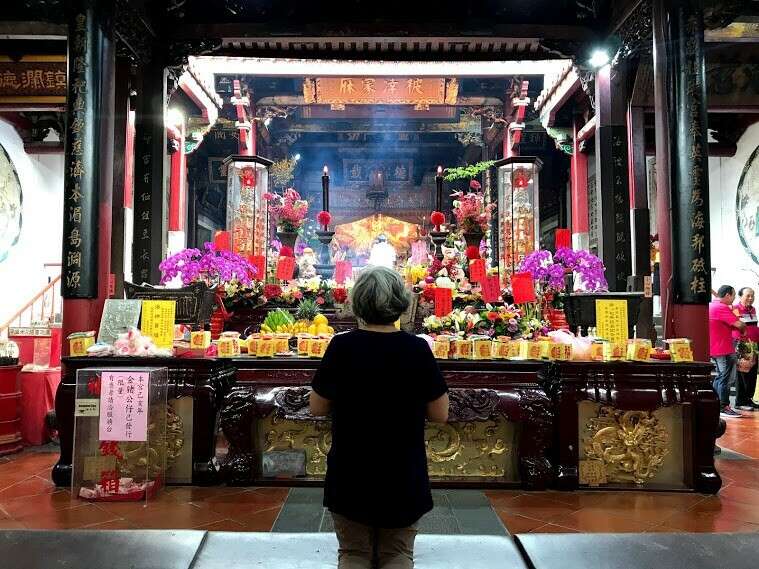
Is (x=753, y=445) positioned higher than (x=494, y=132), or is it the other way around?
(x=494, y=132)

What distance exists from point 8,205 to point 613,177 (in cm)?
891

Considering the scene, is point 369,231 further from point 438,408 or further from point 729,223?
point 438,408

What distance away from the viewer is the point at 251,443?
3.65 metres

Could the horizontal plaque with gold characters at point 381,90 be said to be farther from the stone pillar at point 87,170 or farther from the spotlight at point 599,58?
the stone pillar at point 87,170

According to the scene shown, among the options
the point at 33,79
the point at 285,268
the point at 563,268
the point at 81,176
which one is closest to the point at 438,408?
the point at 563,268

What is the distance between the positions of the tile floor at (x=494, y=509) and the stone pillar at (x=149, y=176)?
2.93 meters

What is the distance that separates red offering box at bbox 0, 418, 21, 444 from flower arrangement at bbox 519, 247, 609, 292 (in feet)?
15.3

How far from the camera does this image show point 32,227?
902 cm

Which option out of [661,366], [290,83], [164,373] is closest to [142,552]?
[164,373]

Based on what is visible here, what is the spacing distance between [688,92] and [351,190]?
1105 centimetres

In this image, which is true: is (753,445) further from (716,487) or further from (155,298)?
(155,298)

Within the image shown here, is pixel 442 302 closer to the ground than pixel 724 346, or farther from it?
farther from it

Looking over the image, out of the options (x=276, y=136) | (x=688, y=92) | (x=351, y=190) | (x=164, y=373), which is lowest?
(x=164, y=373)

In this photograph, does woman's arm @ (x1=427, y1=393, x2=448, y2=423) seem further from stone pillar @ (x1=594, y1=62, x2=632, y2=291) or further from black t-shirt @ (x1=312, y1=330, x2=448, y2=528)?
stone pillar @ (x1=594, y1=62, x2=632, y2=291)
